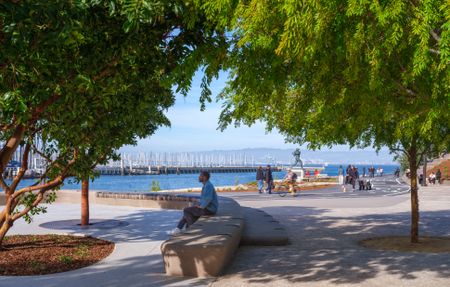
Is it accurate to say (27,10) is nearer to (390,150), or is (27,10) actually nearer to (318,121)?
(318,121)

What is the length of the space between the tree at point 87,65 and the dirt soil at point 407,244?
19.5 feet

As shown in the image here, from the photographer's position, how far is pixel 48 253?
10273 millimetres

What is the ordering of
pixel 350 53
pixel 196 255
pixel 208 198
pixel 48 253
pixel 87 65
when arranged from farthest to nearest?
pixel 208 198, pixel 48 253, pixel 196 255, pixel 87 65, pixel 350 53

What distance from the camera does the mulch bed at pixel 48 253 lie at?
8906 millimetres

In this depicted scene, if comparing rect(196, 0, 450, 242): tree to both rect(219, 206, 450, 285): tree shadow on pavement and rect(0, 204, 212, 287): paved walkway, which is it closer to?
rect(219, 206, 450, 285): tree shadow on pavement

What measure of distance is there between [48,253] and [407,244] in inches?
312

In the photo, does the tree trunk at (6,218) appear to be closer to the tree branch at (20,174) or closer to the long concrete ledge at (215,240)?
the tree branch at (20,174)

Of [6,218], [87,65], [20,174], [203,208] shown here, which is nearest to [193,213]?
[203,208]

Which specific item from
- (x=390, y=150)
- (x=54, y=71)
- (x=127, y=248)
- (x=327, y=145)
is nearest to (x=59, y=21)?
(x=54, y=71)

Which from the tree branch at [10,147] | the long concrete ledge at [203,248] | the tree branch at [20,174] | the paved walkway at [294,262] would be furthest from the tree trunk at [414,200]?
the tree branch at [20,174]

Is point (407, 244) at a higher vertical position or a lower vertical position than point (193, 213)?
lower

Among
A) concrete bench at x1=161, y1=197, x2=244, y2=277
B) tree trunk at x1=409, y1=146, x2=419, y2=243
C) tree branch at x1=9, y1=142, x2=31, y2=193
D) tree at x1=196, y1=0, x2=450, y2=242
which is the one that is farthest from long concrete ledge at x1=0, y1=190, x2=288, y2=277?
tree branch at x1=9, y1=142, x2=31, y2=193

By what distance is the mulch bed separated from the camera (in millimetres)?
8906

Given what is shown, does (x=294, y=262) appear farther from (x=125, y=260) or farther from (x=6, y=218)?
(x=6, y=218)
